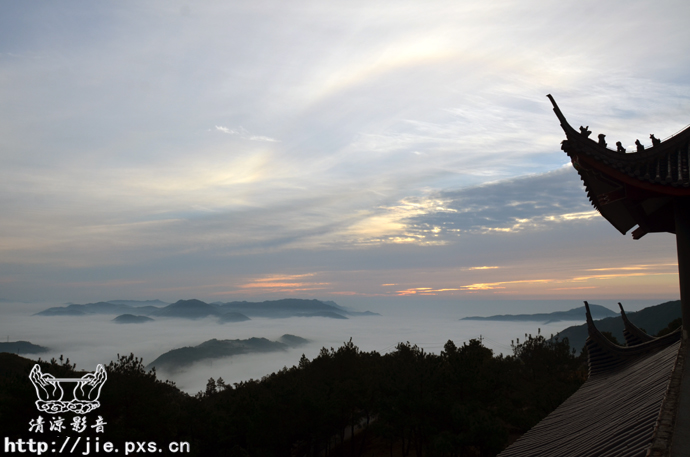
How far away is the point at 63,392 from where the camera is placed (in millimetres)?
16625

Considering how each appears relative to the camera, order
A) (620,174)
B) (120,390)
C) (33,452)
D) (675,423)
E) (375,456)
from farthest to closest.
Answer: (375,456), (120,390), (33,452), (620,174), (675,423)

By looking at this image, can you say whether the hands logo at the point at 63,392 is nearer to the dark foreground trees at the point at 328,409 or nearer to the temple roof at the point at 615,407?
the dark foreground trees at the point at 328,409

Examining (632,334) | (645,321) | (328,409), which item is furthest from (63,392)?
(645,321)

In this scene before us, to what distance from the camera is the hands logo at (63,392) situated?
15.8 meters

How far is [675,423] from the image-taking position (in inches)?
170

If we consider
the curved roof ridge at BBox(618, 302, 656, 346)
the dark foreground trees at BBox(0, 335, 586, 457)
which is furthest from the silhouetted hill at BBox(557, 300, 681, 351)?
the curved roof ridge at BBox(618, 302, 656, 346)

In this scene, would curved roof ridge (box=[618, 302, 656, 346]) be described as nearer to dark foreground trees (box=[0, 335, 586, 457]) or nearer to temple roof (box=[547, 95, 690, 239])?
temple roof (box=[547, 95, 690, 239])

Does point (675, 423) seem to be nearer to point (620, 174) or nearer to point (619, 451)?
point (619, 451)

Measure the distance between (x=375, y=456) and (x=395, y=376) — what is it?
12.8 metres

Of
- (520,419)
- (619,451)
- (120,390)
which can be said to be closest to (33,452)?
(120,390)

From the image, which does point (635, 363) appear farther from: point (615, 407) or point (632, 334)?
point (615, 407)

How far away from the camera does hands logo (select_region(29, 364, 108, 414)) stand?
1584 centimetres

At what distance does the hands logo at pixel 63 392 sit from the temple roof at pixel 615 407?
51.8 feet

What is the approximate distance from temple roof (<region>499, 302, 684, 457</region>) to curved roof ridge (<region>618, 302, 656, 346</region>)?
5 cm
